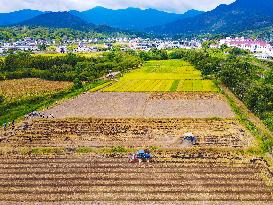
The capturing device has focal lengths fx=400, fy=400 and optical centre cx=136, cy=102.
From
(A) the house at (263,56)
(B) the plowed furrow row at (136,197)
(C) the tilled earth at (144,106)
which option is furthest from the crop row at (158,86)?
(A) the house at (263,56)

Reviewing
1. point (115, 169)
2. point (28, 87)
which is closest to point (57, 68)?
point (28, 87)

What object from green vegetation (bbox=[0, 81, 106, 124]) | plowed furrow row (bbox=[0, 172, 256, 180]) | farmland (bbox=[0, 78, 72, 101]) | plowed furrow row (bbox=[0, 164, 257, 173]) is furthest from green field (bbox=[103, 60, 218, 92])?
plowed furrow row (bbox=[0, 172, 256, 180])

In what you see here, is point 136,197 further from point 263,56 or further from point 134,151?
point 263,56

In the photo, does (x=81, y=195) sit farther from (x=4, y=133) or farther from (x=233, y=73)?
(x=233, y=73)

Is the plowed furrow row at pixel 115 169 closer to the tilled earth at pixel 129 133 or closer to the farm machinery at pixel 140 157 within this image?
the farm machinery at pixel 140 157

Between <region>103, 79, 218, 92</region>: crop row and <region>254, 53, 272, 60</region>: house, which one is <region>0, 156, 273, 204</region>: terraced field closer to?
<region>103, 79, 218, 92</region>: crop row
